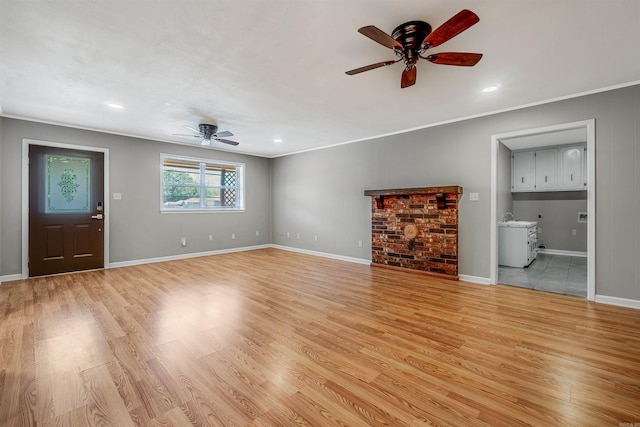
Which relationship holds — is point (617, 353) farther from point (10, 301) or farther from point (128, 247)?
point (128, 247)

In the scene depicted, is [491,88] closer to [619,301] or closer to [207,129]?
[619,301]

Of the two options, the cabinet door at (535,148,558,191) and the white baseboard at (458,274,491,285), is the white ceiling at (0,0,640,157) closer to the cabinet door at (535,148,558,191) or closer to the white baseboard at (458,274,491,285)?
the white baseboard at (458,274,491,285)

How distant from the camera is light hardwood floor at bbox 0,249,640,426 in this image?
1540mm

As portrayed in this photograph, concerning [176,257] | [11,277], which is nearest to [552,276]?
[176,257]

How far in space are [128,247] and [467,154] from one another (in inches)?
254

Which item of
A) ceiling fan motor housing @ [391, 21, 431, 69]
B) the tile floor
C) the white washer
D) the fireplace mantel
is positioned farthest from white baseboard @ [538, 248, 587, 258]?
ceiling fan motor housing @ [391, 21, 431, 69]

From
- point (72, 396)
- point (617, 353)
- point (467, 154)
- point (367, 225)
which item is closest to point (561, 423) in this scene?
point (617, 353)

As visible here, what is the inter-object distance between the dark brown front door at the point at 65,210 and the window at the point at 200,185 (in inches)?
46.4

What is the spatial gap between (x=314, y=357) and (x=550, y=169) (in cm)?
719

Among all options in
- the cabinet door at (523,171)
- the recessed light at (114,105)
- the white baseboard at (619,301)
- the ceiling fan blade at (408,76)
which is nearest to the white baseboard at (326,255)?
the white baseboard at (619,301)

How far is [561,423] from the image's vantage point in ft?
4.75

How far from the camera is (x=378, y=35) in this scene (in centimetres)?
185

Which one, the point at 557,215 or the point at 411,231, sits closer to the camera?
the point at 411,231

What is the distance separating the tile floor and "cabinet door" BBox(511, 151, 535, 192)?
185cm
